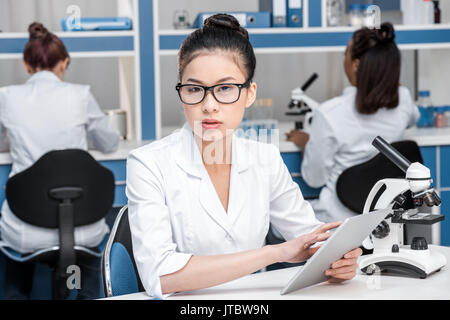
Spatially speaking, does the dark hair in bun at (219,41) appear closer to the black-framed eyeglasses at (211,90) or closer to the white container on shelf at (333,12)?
the black-framed eyeglasses at (211,90)

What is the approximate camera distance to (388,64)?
2.38 metres

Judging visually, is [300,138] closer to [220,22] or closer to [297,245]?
[220,22]

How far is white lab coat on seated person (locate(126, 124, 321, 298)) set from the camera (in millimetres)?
1159

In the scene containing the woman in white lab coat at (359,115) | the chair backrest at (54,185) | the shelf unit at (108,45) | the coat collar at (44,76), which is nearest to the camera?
the chair backrest at (54,185)

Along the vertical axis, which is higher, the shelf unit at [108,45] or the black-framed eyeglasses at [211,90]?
the shelf unit at [108,45]

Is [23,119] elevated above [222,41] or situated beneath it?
situated beneath

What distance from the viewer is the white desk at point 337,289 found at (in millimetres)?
1118

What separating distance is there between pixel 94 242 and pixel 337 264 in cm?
149

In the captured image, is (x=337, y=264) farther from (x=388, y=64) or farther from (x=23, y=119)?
(x=23, y=119)

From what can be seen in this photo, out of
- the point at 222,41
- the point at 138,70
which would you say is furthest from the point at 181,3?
the point at 222,41

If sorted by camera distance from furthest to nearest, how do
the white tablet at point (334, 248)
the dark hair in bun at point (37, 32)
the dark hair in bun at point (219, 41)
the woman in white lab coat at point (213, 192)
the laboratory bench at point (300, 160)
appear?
the laboratory bench at point (300, 160)
the dark hair in bun at point (37, 32)
the dark hair in bun at point (219, 41)
the woman in white lab coat at point (213, 192)
the white tablet at point (334, 248)

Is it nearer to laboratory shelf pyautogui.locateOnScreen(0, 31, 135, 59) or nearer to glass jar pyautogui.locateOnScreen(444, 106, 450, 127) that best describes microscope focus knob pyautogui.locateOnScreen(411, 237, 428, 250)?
laboratory shelf pyautogui.locateOnScreen(0, 31, 135, 59)

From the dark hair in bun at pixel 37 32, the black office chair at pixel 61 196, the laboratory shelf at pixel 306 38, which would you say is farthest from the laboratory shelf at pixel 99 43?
the black office chair at pixel 61 196

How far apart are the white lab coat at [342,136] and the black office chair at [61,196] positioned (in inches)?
33.2
